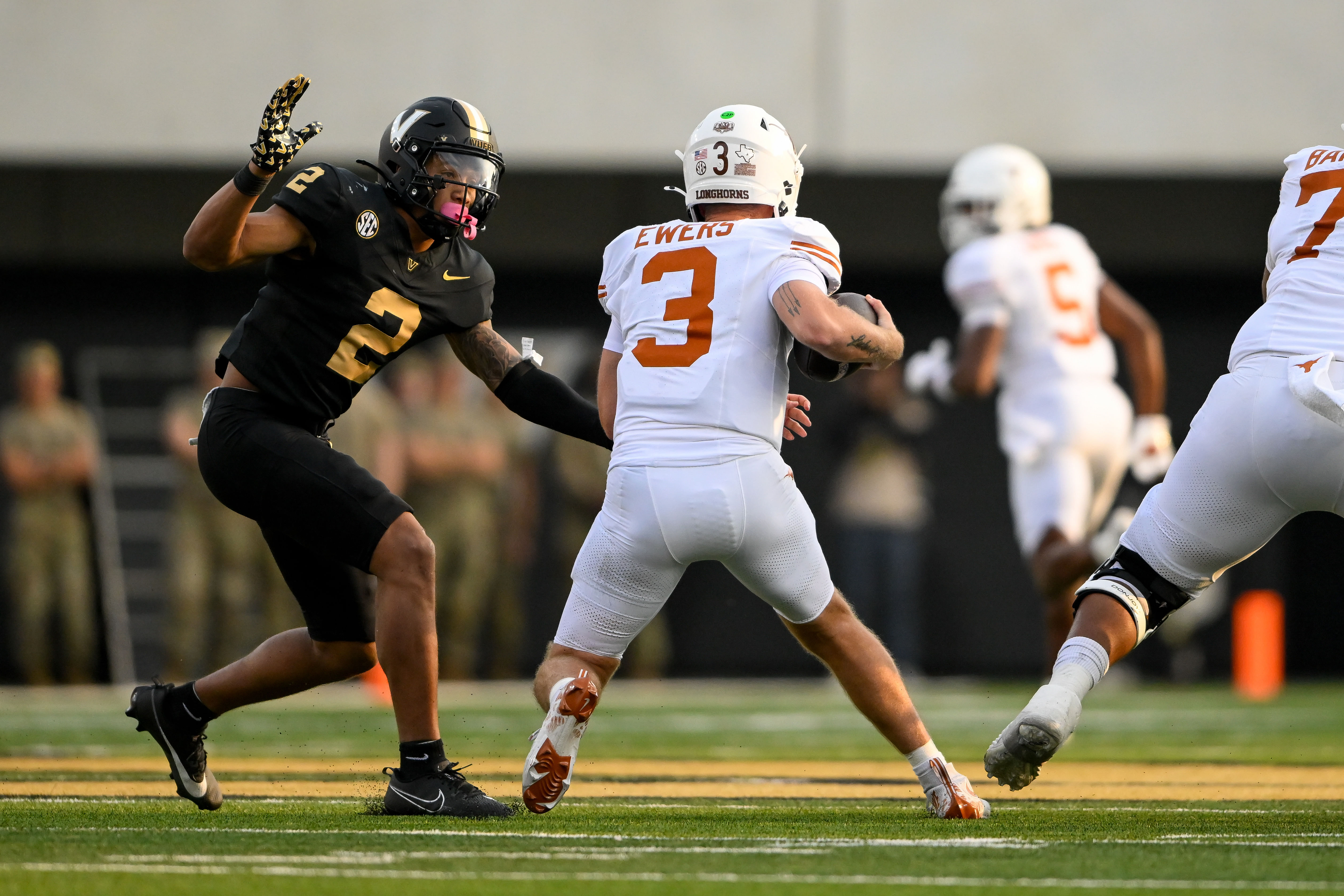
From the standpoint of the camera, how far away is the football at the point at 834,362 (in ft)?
14.6

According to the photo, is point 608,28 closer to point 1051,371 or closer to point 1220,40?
point 1220,40

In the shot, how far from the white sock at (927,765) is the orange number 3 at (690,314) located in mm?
1115

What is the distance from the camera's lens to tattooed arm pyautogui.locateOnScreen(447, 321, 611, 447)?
16.8 feet

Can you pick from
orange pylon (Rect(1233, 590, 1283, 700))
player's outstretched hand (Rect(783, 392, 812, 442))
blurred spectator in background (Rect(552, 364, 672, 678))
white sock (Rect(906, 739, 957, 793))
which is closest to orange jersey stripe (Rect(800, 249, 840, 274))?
player's outstretched hand (Rect(783, 392, 812, 442))

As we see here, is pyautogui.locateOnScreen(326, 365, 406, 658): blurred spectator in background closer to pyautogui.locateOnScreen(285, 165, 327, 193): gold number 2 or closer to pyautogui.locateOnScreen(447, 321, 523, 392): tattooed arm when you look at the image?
pyautogui.locateOnScreen(447, 321, 523, 392): tattooed arm

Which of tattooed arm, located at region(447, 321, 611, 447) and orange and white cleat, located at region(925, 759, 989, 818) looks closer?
orange and white cleat, located at region(925, 759, 989, 818)

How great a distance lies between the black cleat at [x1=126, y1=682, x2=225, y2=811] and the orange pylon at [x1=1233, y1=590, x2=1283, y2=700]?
28.6 ft

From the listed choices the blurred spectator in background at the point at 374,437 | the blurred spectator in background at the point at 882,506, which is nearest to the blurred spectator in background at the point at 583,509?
the blurred spectator in background at the point at 374,437

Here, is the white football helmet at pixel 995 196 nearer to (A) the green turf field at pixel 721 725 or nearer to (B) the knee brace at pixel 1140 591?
(A) the green turf field at pixel 721 725

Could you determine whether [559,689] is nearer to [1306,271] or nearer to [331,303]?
[331,303]

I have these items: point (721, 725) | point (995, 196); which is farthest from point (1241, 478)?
point (721, 725)

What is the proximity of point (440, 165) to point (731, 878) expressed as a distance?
2336 mm

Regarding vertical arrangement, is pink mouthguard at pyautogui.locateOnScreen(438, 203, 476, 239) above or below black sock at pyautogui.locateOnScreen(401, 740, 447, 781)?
above

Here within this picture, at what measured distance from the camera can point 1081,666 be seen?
14.7 feet
